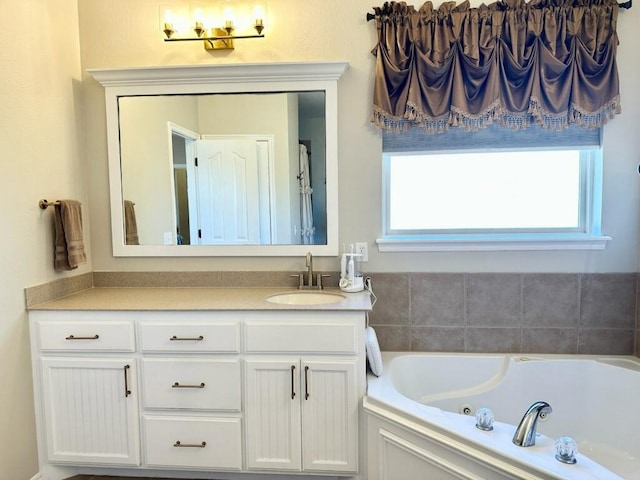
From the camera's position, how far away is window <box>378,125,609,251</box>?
7.72 ft

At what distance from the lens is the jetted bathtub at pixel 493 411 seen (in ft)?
4.97

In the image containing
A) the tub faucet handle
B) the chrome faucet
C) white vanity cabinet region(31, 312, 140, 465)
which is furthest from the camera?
the chrome faucet

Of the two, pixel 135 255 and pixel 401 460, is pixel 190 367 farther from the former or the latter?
pixel 401 460

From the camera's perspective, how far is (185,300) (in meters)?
2.15

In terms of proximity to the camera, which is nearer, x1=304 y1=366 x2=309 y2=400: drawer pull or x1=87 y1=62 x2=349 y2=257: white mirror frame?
x1=304 y1=366 x2=309 y2=400: drawer pull

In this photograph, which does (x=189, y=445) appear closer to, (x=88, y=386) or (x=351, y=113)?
(x=88, y=386)

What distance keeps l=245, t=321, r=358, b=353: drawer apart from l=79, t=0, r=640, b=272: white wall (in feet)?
1.84

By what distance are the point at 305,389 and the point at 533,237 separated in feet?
5.02

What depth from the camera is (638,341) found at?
2275 mm

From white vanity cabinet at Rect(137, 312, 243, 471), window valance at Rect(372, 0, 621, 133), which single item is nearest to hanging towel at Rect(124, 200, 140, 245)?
white vanity cabinet at Rect(137, 312, 243, 471)

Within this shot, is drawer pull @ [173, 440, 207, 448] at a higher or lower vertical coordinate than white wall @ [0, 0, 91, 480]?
lower

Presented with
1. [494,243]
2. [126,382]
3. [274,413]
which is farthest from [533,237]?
[126,382]

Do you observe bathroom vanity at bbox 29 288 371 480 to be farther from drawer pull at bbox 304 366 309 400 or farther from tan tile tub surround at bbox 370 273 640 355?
tan tile tub surround at bbox 370 273 640 355

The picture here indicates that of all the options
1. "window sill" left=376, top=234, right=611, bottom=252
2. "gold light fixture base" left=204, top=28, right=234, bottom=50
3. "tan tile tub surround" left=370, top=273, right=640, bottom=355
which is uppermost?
"gold light fixture base" left=204, top=28, right=234, bottom=50
